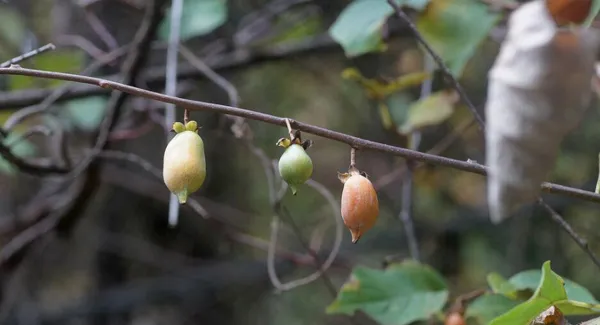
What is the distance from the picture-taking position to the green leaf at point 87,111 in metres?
1.35

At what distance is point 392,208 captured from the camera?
1.86m

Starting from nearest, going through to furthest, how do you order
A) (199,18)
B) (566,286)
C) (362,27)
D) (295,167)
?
(295,167), (566,286), (362,27), (199,18)

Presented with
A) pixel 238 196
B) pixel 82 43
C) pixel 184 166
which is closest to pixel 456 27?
pixel 184 166

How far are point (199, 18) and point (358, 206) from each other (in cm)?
83

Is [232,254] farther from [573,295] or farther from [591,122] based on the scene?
[573,295]

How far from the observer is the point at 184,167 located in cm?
46

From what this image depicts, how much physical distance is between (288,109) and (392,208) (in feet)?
1.60

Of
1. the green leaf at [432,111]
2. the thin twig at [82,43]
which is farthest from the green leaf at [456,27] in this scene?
the thin twig at [82,43]

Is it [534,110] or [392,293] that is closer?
[534,110]

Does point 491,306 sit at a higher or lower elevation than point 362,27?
lower

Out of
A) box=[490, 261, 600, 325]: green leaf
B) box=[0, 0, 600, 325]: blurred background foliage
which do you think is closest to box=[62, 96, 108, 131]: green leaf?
box=[0, 0, 600, 325]: blurred background foliage

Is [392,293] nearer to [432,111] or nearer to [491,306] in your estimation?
[491,306]

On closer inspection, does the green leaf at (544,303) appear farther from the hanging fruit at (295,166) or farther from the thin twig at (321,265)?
the thin twig at (321,265)

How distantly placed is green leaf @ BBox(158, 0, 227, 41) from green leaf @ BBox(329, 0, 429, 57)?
34cm
